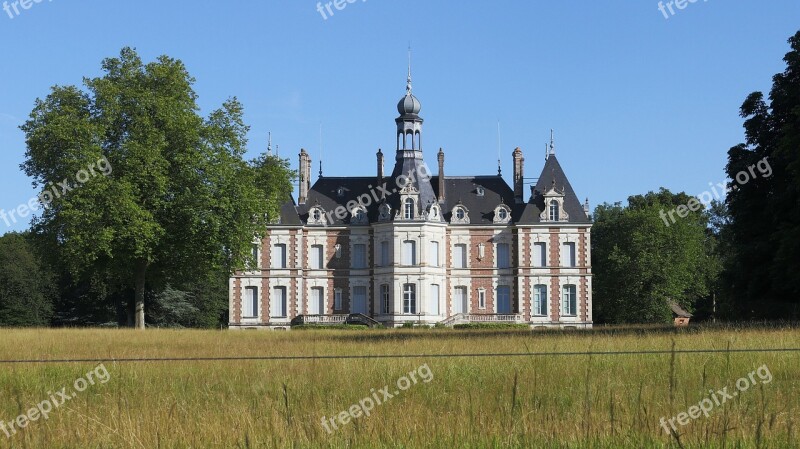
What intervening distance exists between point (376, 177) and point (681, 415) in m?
49.1

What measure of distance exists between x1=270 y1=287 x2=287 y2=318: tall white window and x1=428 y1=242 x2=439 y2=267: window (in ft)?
27.2

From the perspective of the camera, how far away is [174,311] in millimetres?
57688

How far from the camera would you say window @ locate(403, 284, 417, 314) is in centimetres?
5362

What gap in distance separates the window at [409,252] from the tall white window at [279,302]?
23.1ft

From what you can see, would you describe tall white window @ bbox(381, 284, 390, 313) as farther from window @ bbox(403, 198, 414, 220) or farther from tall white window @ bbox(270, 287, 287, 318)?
tall white window @ bbox(270, 287, 287, 318)

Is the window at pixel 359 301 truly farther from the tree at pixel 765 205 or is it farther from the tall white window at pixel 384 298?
the tree at pixel 765 205

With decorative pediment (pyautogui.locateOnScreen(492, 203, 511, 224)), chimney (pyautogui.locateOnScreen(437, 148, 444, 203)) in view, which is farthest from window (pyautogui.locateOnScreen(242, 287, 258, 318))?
decorative pediment (pyautogui.locateOnScreen(492, 203, 511, 224))

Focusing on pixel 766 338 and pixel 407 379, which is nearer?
pixel 407 379

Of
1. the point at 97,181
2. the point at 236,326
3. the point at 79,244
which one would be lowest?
the point at 236,326

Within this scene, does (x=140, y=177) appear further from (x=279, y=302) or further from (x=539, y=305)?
(x=539, y=305)

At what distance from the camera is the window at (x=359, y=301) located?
5556 centimetres

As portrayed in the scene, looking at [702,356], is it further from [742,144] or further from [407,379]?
[742,144]

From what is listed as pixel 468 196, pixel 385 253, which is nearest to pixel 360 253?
pixel 385 253

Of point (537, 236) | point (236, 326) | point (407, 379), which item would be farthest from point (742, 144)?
point (236, 326)
